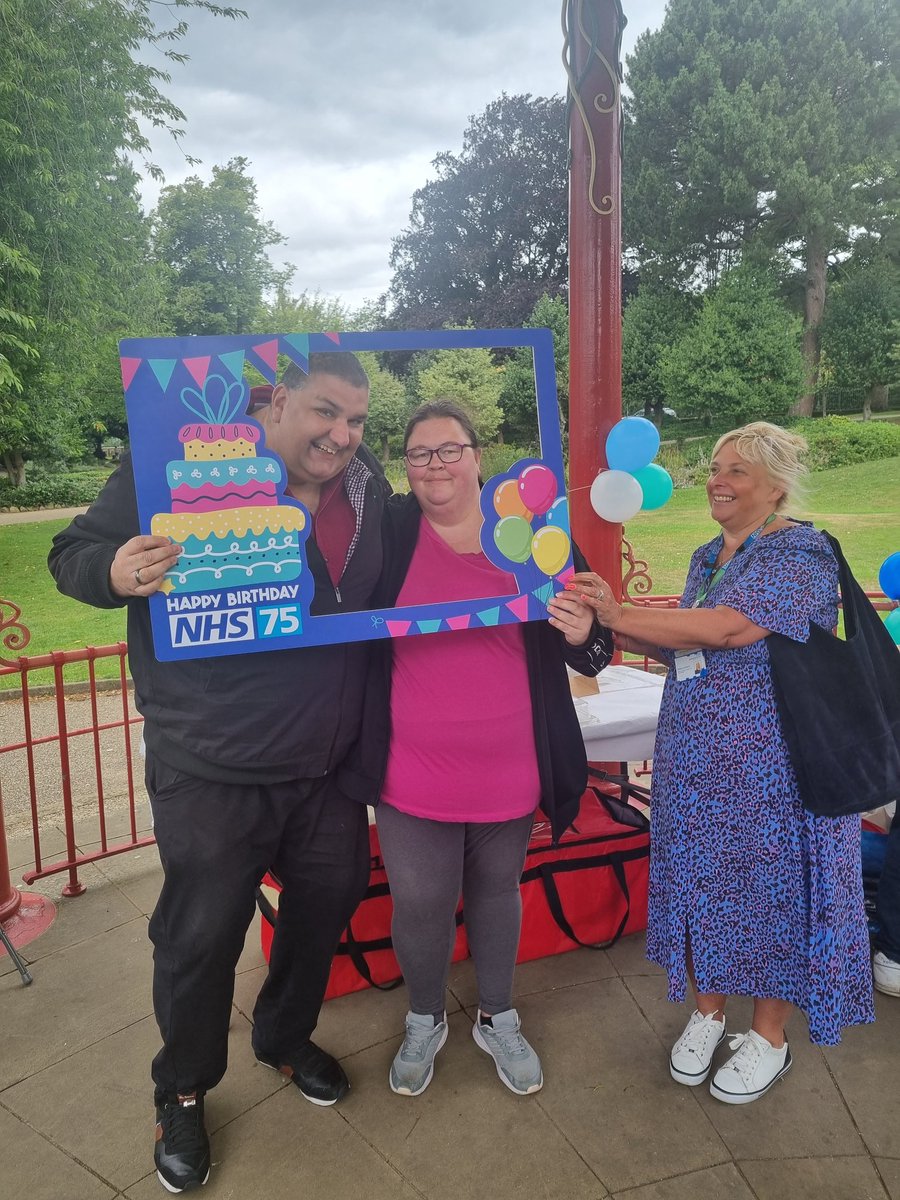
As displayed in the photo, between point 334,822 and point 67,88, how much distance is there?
11.9m

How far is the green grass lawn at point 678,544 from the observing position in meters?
8.89

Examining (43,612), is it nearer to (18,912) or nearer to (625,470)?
(18,912)

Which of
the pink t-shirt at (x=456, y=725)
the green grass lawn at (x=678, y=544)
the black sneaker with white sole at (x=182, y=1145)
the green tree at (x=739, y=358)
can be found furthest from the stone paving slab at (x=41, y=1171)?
the green tree at (x=739, y=358)

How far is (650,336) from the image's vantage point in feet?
48.2

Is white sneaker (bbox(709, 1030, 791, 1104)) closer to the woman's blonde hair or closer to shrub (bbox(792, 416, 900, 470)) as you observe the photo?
the woman's blonde hair

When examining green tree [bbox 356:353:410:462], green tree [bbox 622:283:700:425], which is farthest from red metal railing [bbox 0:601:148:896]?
green tree [bbox 622:283:700:425]

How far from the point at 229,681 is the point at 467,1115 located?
1191 mm

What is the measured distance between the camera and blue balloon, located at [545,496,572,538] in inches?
61.4

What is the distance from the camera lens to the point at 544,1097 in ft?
5.88

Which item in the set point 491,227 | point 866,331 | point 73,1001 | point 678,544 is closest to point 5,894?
point 73,1001

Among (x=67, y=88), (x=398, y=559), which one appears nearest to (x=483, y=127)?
(x=67, y=88)

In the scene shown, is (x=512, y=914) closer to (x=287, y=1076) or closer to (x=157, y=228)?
(x=287, y=1076)

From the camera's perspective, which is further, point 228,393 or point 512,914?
point 512,914

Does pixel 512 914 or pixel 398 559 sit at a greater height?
pixel 398 559
